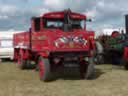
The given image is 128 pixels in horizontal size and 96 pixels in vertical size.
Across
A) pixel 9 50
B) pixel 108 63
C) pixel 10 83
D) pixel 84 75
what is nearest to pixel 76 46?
pixel 84 75

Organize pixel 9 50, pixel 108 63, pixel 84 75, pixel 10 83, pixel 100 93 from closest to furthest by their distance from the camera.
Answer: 1. pixel 100 93
2. pixel 10 83
3. pixel 84 75
4. pixel 108 63
5. pixel 9 50

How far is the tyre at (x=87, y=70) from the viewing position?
55.5 feet

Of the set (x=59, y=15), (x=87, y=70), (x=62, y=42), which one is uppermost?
(x=59, y=15)

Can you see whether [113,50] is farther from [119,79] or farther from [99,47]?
[119,79]

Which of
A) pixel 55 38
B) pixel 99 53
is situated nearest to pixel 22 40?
pixel 99 53

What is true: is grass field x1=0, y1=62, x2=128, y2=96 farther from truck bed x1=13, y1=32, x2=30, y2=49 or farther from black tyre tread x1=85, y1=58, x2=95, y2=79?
truck bed x1=13, y1=32, x2=30, y2=49

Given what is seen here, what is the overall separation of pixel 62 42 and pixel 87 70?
A: 6.04 ft

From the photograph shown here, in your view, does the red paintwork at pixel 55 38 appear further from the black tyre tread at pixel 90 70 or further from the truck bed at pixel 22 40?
the truck bed at pixel 22 40

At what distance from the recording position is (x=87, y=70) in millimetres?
17047

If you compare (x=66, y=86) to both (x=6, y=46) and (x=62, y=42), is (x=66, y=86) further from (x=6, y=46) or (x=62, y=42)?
(x=6, y=46)

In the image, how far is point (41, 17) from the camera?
16.8 meters

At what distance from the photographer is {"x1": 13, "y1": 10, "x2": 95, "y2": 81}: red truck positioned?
16.0 metres

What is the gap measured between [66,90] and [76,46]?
2.80 meters

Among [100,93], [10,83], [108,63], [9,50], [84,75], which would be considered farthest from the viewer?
[9,50]
